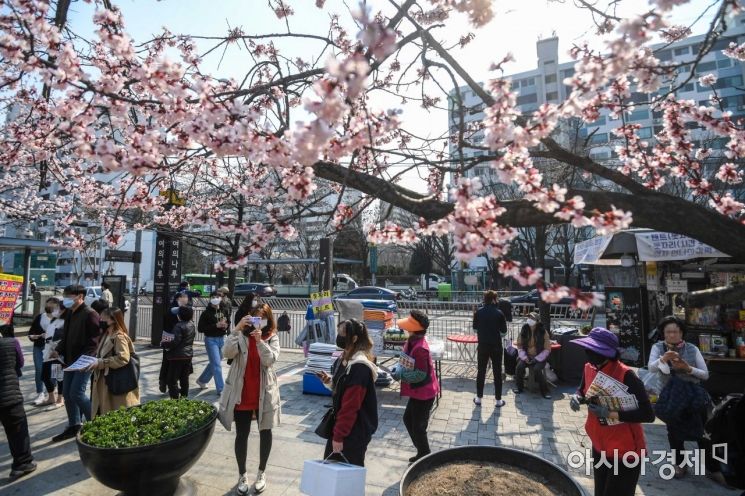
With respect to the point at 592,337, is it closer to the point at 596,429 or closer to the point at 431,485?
the point at 596,429

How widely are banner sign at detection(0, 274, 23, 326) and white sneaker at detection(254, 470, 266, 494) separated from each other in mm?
3553

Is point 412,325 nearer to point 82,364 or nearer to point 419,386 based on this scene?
point 419,386

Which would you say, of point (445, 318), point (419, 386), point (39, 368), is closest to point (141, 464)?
point (419, 386)

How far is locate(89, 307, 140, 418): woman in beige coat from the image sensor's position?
188 inches

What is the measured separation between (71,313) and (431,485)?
213 inches

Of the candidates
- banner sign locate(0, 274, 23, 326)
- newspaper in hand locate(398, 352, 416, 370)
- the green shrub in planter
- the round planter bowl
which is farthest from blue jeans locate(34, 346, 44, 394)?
newspaper in hand locate(398, 352, 416, 370)

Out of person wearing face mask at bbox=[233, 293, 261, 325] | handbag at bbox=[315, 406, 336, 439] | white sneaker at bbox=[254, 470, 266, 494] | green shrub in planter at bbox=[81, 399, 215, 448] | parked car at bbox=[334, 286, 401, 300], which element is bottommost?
white sneaker at bbox=[254, 470, 266, 494]

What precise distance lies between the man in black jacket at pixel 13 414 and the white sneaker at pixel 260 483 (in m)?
2.65

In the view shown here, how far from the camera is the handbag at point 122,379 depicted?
480 cm

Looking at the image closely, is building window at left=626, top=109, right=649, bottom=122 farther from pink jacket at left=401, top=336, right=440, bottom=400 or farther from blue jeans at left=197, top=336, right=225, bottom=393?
blue jeans at left=197, top=336, right=225, bottom=393

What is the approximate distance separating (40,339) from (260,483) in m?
5.60

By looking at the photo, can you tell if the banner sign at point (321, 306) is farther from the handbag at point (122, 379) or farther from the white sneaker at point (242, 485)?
the white sneaker at point (242, 485)

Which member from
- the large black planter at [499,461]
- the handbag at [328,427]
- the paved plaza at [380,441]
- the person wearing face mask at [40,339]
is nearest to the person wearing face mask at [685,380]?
the paved plaza at [380,441]

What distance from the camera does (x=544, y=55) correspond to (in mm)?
62094
